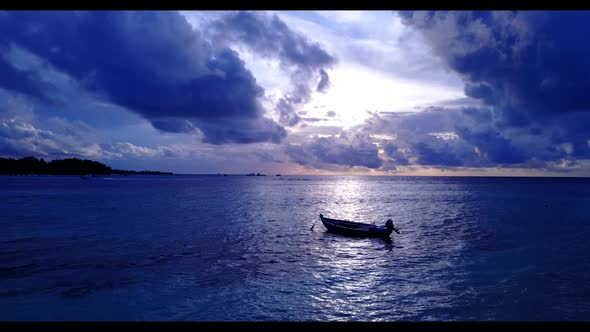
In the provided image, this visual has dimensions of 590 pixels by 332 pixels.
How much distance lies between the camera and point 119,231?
33125 millimetres

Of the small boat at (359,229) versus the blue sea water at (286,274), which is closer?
the blue sea water at (286,274)

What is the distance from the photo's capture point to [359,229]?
32125mm

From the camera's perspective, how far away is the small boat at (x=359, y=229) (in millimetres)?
30797

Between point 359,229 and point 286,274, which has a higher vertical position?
point 359,229

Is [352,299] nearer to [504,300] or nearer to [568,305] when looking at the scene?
[504,300]

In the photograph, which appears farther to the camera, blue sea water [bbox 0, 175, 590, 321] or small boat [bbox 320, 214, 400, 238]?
small boat [bbox 320, 214, 400, 238]

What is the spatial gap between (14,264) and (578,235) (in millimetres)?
47547

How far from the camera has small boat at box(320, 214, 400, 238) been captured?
1212 inches

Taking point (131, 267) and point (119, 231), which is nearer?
point (131, 267)

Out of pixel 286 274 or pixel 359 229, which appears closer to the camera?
pixel 286 274

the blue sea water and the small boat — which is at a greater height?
the small boat

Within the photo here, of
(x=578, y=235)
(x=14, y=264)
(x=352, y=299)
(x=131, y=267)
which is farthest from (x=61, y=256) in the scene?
(x=578, y=235)

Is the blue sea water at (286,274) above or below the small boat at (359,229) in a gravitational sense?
below
